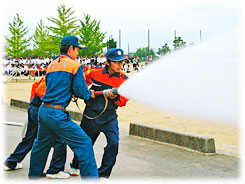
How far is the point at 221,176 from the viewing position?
5750 millimetres

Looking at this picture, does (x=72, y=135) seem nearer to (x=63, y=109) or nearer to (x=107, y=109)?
(x=63, y=109)

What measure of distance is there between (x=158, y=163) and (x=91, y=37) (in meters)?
50.9

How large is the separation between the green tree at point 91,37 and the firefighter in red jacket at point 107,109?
4966cm

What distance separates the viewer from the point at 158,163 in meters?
6.40

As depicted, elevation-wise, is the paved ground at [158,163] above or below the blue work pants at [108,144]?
below

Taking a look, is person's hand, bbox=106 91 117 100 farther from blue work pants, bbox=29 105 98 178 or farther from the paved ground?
the paved ground

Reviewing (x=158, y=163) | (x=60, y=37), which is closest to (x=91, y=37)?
(x=60, y=37)

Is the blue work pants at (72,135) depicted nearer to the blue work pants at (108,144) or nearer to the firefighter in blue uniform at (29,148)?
the blue work pants at (108,144)

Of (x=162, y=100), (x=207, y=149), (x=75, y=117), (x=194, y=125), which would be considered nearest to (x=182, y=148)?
(x=207, y=149)

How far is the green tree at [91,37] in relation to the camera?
5553 cm

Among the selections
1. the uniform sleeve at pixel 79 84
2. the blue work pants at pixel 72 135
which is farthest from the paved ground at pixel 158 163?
the uniform sleeve at pixel 79 84

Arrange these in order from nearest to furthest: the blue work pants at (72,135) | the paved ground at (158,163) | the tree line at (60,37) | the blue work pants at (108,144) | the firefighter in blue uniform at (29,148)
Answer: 1. the blue work pants at (72,135)
2. the blue work pants at (108,144)
3. the firefighter in blue uniform at (29,148)
4. the paved ground at (158,163)
5. the tree line at (60,37)

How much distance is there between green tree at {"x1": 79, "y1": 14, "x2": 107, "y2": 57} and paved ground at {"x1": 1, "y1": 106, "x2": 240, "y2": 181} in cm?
4799

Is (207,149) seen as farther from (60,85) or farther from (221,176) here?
(60,85)
